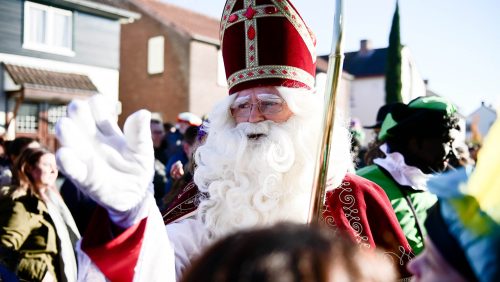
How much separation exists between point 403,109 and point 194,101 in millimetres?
16517

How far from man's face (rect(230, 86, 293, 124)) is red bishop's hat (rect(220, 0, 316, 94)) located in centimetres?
4

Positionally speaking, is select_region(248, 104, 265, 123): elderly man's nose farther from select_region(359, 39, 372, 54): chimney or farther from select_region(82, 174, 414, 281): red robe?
select_region(359, 39, 372, 54): chimney

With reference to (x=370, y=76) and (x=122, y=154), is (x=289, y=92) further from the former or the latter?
(x=370, y=76)

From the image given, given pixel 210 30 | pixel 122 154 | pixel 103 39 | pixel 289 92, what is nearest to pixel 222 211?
pixel 289 92

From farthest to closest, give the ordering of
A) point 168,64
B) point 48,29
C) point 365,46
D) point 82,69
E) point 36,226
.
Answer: point 365,46 < point 168,64 < point 82,69 < point 48,29 < point 36,226

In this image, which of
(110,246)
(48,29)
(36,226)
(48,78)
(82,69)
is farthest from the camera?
(82,69)

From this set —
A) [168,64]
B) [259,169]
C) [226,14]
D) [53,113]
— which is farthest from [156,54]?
[259,169]

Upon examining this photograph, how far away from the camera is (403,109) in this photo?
3.80 m

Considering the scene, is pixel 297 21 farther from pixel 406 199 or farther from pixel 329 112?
pixel 406 199

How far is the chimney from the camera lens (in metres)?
35.7

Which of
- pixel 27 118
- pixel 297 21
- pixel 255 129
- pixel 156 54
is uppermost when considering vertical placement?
pixel 156 54

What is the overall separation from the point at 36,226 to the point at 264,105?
2.07 metres

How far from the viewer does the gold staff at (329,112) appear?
→ 1617 mm

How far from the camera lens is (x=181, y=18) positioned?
73.8ft
